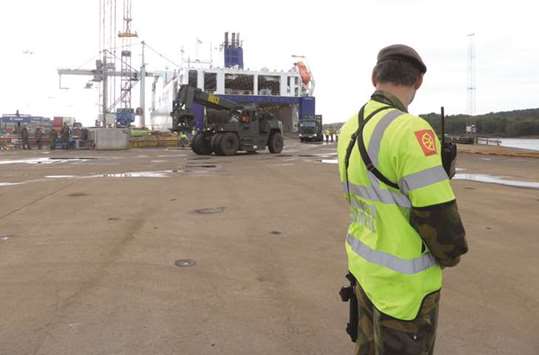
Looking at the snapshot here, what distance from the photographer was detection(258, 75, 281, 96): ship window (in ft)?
248

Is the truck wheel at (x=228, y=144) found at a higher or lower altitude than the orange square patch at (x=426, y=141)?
higher

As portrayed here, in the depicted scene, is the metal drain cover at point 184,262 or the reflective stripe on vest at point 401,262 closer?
the reflective stripe on vest at point 401,262

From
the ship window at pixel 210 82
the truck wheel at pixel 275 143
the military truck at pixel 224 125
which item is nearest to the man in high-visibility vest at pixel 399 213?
the military truck at pixel 224 125

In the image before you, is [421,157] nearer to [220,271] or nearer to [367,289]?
[367,289]

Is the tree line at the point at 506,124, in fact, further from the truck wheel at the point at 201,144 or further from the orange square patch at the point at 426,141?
the orange square patch at the point at 426,141

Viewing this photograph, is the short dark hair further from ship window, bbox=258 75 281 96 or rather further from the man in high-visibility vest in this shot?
ship window, bbox=258 75 281 96

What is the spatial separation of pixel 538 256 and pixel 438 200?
4824 mm

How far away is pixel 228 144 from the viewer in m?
25.0

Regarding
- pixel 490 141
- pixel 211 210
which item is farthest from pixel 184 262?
pixel 490 141

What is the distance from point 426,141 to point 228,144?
23241 mm

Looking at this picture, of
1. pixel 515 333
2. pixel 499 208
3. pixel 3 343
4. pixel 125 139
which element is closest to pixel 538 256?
pixel 515 333

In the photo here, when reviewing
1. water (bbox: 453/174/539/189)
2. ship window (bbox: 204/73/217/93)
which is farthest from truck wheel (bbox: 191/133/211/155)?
ship window (bbox: 204/73/217/93)

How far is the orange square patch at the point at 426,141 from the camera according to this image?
1973mm

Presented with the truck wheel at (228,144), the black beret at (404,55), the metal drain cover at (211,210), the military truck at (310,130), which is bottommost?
the metal drain cover at (211,210)
